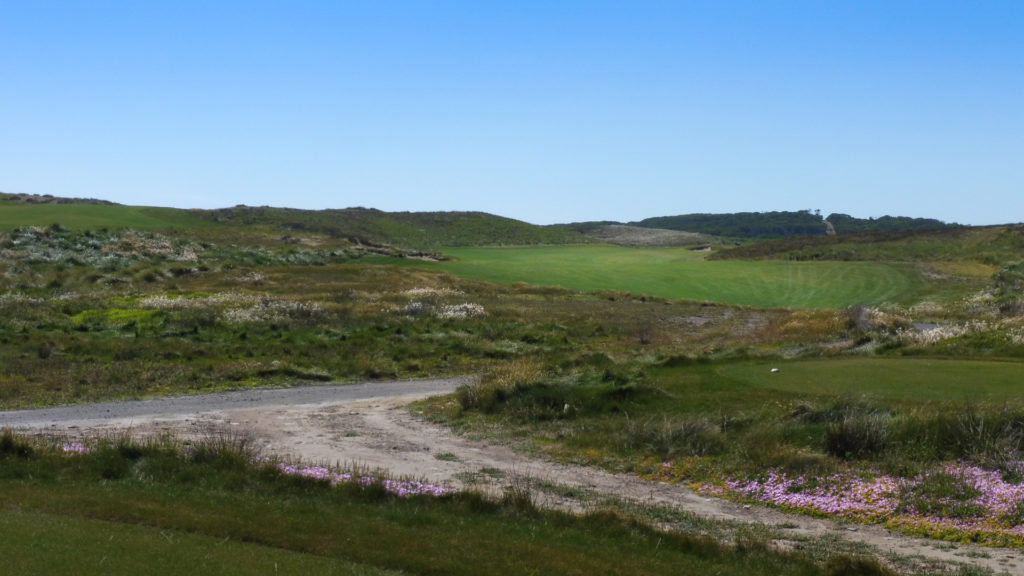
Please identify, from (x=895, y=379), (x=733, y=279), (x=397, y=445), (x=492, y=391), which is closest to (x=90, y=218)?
(x=733, y=279)

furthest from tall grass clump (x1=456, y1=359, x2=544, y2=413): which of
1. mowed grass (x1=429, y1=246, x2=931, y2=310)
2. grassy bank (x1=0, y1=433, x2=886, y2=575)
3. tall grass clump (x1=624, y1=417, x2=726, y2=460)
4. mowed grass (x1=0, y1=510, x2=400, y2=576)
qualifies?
mowed grass (x1=429, y1=246, x2=931, y2=310)

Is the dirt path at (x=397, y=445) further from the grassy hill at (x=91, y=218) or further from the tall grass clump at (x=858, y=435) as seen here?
the grassy hill at (x=91, y=218)

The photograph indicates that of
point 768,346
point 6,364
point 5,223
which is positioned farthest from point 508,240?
point 6,364

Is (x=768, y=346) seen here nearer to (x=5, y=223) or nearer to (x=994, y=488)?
(x=994, y=488)

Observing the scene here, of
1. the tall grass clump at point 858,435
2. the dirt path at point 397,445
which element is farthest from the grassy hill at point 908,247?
the dirt path at point 397,445

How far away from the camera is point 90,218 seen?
297 ft

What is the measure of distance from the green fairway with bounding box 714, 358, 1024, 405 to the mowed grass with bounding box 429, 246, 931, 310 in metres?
36.7

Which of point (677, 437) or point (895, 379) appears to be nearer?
point (677, 437)

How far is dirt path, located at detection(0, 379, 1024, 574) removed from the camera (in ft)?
37.9

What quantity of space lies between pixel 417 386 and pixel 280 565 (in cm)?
1818

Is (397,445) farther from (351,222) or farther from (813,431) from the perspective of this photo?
(351,222)

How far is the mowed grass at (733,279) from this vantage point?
60.8 metres

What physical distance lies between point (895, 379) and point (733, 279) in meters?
53.6

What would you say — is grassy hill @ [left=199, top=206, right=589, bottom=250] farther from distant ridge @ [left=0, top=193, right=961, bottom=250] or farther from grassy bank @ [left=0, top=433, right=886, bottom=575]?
grassy bank @ [left=0, top=433, right=886, bottom=575]
